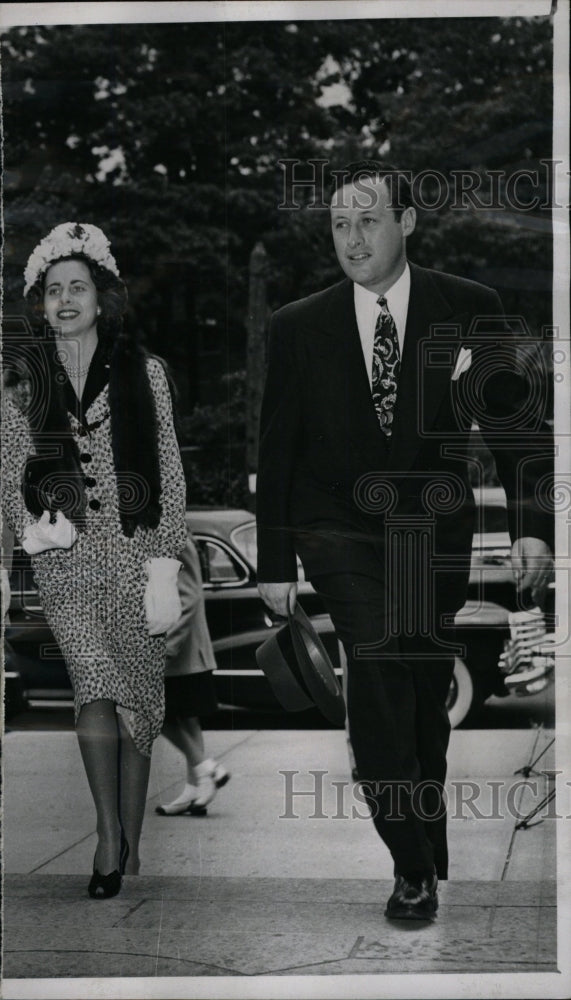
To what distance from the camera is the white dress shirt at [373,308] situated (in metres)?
6.45

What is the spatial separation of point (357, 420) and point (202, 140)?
113 cm

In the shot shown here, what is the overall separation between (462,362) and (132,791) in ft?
6.32

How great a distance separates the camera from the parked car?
646cm

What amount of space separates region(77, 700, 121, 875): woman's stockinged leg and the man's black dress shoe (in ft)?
3.27

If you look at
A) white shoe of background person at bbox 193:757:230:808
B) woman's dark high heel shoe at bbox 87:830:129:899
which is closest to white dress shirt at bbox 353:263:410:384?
white shoe of background person at bbox 193:757:230:808

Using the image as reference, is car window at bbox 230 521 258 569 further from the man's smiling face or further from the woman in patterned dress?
the man's smiling face

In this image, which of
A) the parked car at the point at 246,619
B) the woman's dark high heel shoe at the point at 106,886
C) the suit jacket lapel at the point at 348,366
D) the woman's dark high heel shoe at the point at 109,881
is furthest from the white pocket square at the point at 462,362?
the woman's dark high heel shoe at the point at 106,886

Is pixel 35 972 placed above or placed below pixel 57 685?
below

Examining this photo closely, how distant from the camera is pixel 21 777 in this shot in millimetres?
6543

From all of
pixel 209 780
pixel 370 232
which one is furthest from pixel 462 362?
pixel 209 780

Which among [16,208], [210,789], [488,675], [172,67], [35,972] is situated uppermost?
[172,67]

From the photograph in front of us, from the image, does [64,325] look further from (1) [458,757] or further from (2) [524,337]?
(1) [458,757]

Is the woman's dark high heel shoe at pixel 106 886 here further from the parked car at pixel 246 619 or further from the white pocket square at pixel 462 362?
the white pocket square at pixel 462 362

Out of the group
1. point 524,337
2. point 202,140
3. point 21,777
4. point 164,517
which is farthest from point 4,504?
point 524,337
